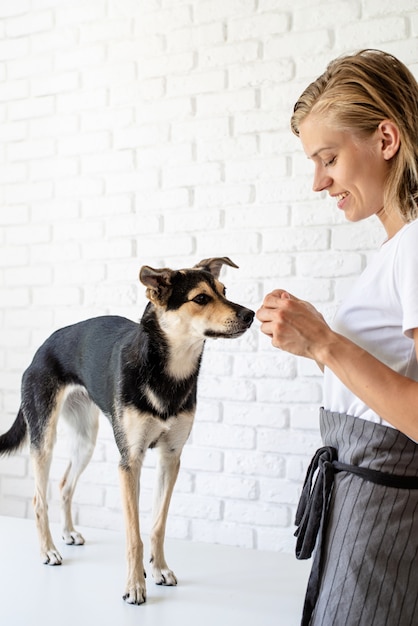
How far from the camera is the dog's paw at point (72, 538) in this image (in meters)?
2.07

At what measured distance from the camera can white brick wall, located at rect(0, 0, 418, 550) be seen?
89.4 inches

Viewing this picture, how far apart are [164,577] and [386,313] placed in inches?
40.8

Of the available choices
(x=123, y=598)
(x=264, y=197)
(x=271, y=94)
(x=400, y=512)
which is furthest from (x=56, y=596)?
(x=271, y=94)

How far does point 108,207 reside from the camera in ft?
8.41

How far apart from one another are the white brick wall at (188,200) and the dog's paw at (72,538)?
1.52 feet

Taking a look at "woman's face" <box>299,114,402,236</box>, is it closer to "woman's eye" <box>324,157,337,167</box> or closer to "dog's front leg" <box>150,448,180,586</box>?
"woman's eye" <box>324,157,337,167</box>

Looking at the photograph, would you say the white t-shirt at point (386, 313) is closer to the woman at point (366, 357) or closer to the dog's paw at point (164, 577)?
the woman at point (366, 357)

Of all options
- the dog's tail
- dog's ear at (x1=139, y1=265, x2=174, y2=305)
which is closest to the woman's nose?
dog's ear at (x1=139, y1=265, x2=174, y2=305)

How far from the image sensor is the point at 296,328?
105cm

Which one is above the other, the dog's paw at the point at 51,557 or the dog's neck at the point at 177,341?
the dog's neck at the point at 177,341

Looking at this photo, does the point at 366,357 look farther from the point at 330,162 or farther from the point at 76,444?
the point at 76,444

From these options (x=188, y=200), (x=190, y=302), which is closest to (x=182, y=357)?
(x=190, y=302)

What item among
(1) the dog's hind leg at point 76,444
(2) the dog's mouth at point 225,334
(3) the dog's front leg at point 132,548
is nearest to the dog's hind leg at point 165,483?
(3) the dog's front leg at point 132,548

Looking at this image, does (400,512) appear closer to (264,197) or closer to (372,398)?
(372,398)
